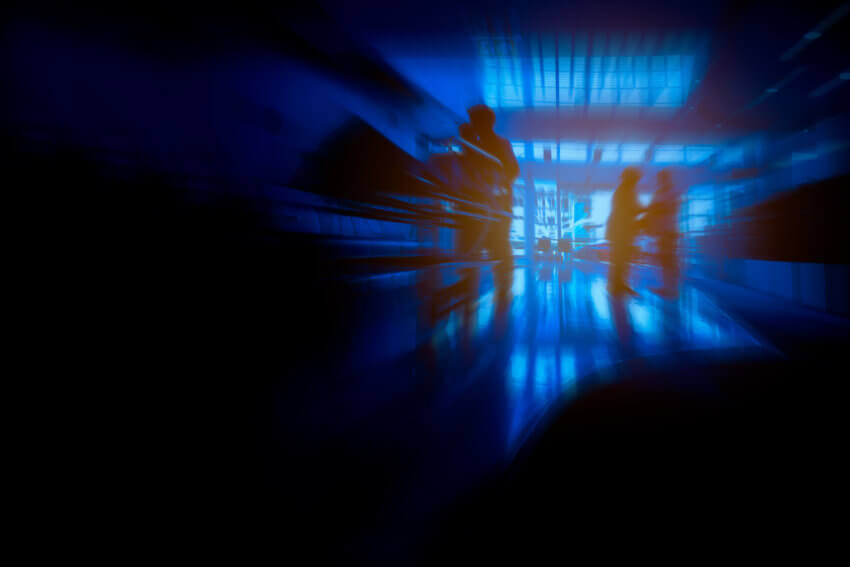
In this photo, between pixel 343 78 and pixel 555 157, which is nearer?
pixel 343 78

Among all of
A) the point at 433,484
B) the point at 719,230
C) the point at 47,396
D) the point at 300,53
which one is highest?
the point at 300,53

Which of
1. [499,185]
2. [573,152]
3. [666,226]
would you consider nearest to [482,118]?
[573,152]

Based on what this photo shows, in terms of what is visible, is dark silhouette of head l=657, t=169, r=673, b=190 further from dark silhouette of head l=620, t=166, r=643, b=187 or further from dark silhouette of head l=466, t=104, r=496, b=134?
dark silhouette of head l=466, t=104, r=496, b=134

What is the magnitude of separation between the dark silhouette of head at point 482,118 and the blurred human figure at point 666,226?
1.75 meters

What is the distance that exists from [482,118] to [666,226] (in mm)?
3205

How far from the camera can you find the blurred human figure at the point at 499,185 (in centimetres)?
221

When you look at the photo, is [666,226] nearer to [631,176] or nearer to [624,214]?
[624,214]

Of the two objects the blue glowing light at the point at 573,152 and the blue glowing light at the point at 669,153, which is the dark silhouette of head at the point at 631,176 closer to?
the blue glowing light at the point at 669,153

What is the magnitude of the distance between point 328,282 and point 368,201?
75 cm

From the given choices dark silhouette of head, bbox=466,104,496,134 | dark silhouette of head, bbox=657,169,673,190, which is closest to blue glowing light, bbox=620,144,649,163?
dark silhouette of head, bbox=657,169,673,190

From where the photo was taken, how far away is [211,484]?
0.60 meters

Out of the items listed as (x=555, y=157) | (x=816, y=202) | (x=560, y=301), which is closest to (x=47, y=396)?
(x=560, y=301)

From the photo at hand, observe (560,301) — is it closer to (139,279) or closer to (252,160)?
(252,160)

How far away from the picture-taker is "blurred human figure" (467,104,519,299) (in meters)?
2.21
